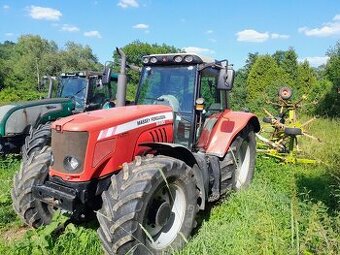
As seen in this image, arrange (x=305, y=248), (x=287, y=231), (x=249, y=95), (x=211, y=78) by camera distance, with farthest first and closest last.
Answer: (x=249, y=95) < (x=211, y=78) < (x=287, y=231) < (x=305, y=248)

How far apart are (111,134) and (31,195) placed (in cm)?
122

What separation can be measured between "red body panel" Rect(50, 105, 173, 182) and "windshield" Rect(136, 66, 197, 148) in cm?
63

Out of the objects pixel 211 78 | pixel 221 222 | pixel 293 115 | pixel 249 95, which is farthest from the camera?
pixel 249 95

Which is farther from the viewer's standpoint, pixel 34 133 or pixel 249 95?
pixel 249 95

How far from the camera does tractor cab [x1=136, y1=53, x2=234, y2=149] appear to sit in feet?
17.2

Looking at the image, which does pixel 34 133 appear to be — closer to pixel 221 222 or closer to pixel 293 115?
pixel 221 222

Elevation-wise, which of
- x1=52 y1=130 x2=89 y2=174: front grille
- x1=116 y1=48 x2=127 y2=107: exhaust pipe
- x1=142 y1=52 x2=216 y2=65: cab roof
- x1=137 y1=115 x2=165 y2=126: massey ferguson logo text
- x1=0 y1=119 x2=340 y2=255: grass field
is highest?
x1=142 y1=52 x2=216 y2=65: cab roof

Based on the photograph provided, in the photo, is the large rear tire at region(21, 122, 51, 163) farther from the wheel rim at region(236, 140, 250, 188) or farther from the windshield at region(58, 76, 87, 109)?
the wheel rim at region(236, 140, 250, 188)

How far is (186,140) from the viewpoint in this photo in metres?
5.30

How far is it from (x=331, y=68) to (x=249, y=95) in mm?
10329

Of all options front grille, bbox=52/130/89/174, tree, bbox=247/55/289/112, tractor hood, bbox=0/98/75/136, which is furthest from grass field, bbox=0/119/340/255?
tree, bbox=247/55/289/112

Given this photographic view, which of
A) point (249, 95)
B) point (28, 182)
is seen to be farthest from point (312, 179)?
point (249, 95)

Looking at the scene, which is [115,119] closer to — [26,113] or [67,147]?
[67,147]

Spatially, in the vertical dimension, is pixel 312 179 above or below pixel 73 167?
below
